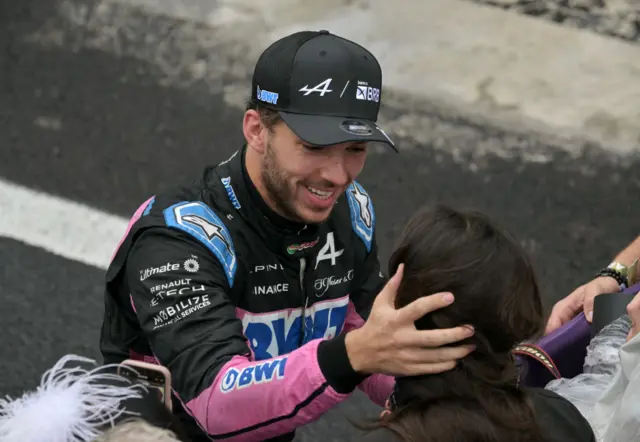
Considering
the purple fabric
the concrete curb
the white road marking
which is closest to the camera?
the purple fabric

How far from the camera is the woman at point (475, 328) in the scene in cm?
200

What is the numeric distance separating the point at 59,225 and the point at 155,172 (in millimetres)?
706

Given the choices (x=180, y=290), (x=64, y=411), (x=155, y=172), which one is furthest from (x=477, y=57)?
(x=64, y=411)

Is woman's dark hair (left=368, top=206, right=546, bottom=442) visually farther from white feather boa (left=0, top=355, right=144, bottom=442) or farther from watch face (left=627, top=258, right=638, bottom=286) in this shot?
watch face (left=627, top=258, right=638, bottom=286)

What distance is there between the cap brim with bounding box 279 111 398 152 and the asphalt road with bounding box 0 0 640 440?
7.34 feet

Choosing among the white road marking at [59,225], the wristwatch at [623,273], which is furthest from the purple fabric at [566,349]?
the white road marking at [59,225]

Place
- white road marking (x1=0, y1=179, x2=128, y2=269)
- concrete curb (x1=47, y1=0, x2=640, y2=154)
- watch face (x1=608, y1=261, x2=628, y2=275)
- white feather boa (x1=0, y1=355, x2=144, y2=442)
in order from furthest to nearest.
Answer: concrete curb (x1=47, y1=0, x2=640, y2=154), white road marking (x1=0, y1=179, x2=128, y2=269), watch face (x1=608, y1=261, x2=628, y2=275), white feather boa (x1=0, y1=355, x2=144, y2=442)

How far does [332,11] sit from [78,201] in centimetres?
279

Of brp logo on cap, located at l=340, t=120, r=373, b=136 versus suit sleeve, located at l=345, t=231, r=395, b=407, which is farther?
suit sleeve, located at l=345, t=231, r=395, b=407

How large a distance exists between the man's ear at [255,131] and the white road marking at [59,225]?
233 centimetres

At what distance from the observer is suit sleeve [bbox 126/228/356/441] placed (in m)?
2.24

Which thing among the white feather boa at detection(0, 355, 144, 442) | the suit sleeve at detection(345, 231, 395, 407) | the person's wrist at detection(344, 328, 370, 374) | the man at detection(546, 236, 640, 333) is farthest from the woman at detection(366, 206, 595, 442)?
the man at detection(546, 236, 640, 333)

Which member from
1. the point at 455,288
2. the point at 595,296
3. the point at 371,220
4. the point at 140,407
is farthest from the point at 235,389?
the point at 595,296

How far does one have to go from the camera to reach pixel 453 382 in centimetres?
205
